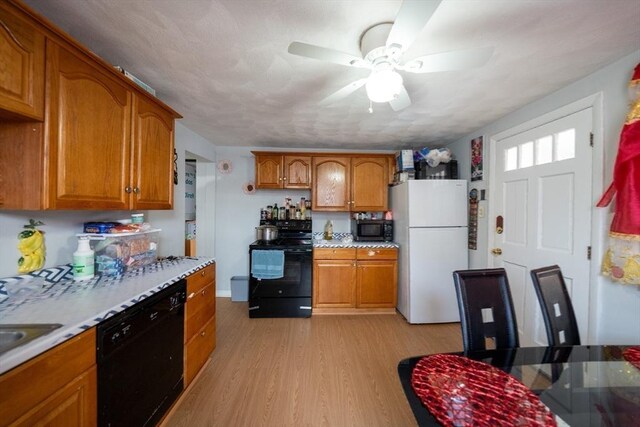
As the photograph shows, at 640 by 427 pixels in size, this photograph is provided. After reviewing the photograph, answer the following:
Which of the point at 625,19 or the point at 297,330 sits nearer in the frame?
the point at 625,19

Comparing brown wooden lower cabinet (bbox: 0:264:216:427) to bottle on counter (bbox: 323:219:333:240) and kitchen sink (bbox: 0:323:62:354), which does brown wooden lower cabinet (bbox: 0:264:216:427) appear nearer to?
kitchen sink (bbox: 0:323:62:354)

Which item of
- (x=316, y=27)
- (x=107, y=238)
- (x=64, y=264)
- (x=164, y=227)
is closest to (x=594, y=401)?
(x=316, y=27)

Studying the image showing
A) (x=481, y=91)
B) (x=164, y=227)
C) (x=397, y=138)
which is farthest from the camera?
(x=397, y=138)

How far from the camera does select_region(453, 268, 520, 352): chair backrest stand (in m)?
1.18

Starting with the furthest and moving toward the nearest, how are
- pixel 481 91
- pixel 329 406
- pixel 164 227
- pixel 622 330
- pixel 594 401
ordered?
pixel 164 227 → pixel 481 91 → pixel 329 406 → pixel 622 330 → pixel 594 401

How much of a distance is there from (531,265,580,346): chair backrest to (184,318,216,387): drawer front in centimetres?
217

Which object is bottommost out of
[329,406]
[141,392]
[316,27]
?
[329,406]

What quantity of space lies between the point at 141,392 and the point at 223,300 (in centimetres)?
226

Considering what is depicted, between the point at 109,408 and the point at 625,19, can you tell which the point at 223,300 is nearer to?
the point at 109,408

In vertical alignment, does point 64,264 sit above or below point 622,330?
above

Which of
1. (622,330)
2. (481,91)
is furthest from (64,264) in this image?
(622,330)

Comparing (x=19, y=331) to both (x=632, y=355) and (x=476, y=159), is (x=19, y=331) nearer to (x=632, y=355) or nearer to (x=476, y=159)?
(x=632, y=355)

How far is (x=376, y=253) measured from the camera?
3061 millimetres

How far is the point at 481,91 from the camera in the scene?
1835 millimetres
